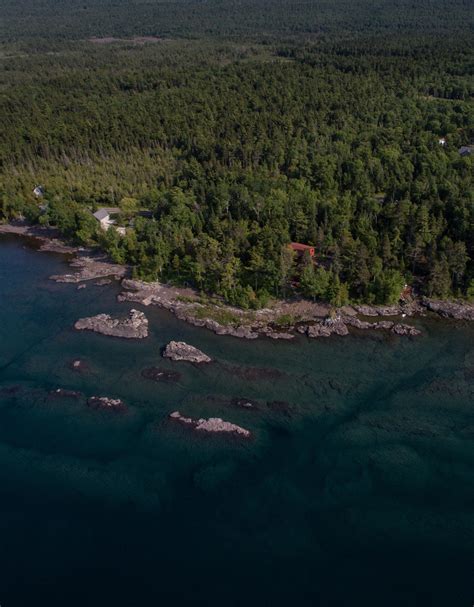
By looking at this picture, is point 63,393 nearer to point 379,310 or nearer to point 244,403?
point 244,403

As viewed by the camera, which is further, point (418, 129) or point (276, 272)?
point (418, 129)

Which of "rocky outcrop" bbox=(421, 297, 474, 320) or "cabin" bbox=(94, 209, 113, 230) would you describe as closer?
"rocky outcrop" bbox=(421, 297, 474, 320)

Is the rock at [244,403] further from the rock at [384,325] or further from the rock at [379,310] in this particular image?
the rock at [379,310]

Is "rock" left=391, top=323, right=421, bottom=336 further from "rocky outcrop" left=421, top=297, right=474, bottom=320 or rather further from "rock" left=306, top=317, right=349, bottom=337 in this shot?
"rock" left=306, top=317, right=349, bottom=337

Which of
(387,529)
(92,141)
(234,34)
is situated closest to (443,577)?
(387,529)

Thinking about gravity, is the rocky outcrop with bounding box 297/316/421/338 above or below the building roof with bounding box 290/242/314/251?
below

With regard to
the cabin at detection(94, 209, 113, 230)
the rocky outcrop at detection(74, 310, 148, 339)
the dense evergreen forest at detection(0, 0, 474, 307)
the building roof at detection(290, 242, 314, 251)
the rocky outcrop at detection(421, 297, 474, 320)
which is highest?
the dense evergreen forest at detection(0, 0, 474, 307)

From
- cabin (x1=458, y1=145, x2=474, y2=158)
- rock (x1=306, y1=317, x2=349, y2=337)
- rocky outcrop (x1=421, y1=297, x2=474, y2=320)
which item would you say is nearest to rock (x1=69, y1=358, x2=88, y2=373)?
rock (x1=306, y1=317, x2=349, y2=337)

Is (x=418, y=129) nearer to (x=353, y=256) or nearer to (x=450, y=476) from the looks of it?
(x=353, y=256)
